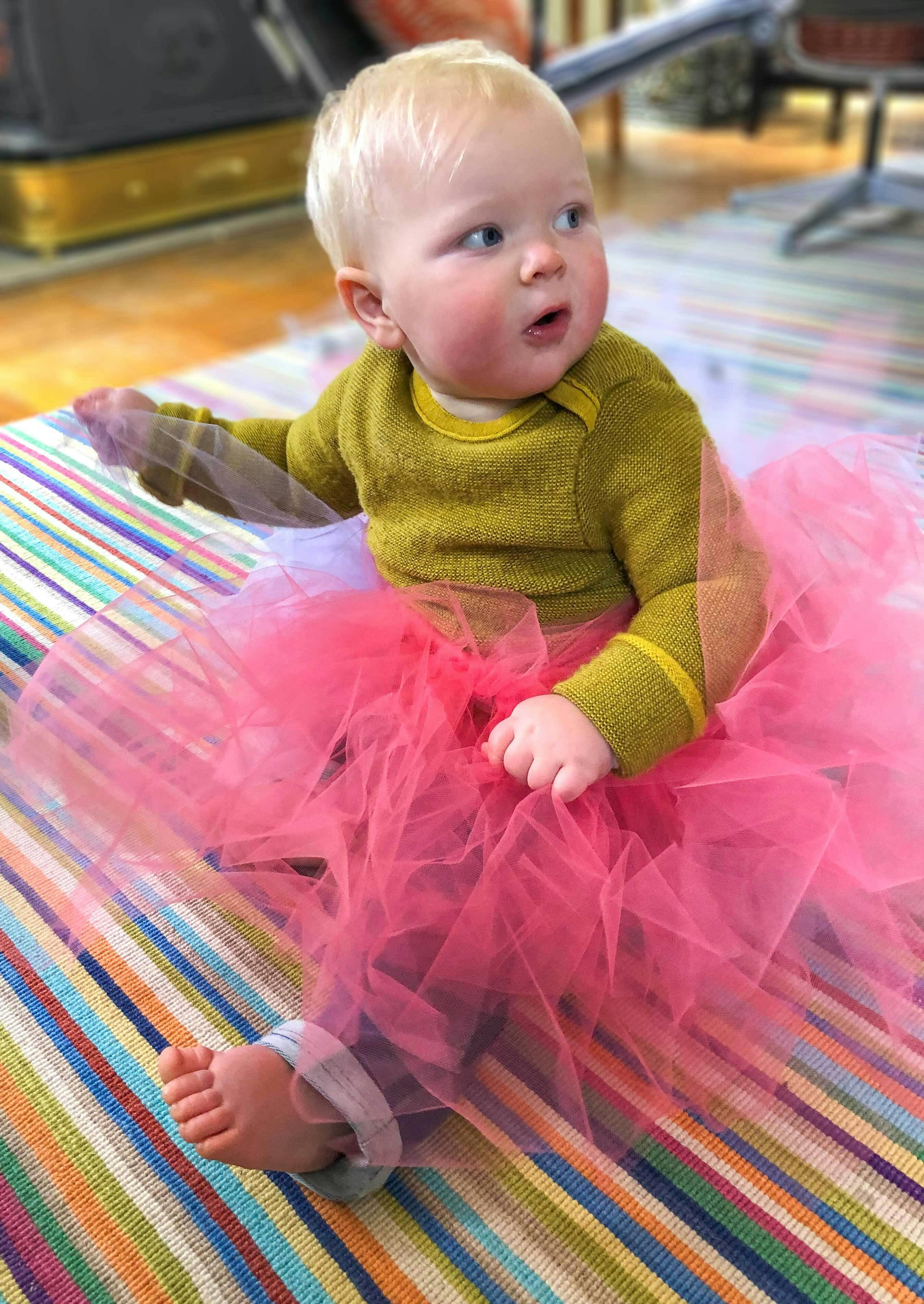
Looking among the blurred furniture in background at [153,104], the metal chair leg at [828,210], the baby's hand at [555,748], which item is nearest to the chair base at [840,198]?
the metal chair leg at [828,210]

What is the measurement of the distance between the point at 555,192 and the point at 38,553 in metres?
0.59

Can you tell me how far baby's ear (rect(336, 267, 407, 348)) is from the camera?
69cm

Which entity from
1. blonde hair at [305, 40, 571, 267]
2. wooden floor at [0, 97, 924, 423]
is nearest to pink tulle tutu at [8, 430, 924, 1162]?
blonde hair at [305, 40, 571, 267]

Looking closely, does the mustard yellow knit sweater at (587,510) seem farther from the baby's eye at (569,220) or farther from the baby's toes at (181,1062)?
the baby's toes at (181,1062)

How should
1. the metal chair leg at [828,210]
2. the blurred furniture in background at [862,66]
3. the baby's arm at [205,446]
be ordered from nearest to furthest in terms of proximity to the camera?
the baby's arm at [205,446], the blurred furniture in background at [862,66], the metal chair leg at [828,210]

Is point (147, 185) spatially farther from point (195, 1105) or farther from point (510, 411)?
point (195, 1105)

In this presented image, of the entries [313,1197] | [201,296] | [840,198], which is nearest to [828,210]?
[840,198]

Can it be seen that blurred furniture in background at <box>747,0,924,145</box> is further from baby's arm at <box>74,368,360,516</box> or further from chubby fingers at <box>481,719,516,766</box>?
chubby fingers at <box>481,719,516,766</box>

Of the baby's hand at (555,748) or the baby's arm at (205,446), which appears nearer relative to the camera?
the baby's hand at (555,748)

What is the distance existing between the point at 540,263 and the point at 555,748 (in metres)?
0.26

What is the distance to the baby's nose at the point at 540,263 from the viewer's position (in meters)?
0.63

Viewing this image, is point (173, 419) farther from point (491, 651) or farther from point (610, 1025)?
point (610, 1025)

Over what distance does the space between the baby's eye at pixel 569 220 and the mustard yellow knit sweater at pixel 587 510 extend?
7 cm

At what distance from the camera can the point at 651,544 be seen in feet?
2.17
